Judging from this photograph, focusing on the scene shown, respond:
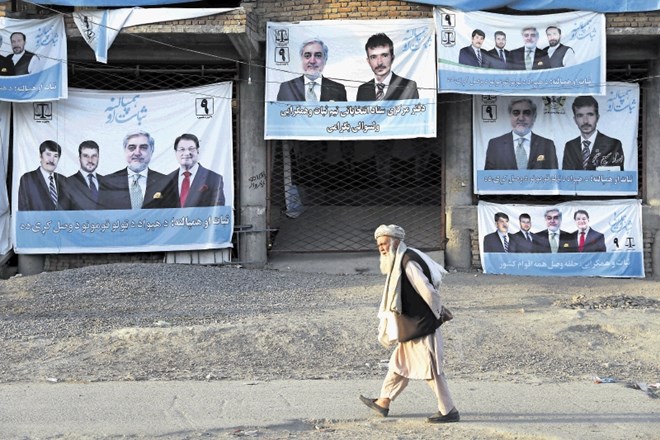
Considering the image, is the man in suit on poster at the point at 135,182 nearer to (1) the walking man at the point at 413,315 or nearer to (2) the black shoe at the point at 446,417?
(1) the walking man at the point at 413,315

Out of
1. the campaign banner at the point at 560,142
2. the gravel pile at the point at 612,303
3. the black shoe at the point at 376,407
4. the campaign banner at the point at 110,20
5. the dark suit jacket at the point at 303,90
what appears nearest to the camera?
the black shoe at the point at 376,407

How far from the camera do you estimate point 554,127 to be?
1296cm

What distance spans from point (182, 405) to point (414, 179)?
940 centimetres

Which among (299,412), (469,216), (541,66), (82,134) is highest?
(541,66)

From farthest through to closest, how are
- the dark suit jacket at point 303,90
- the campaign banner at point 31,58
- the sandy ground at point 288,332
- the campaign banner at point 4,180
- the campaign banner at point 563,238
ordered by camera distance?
the campaign banner at point 563,238 → the campaign banner at point 4,180 → the dark suit jacket at point 303,90 → the campaign banner at point 31,58 → the sandy ground at point 288,332

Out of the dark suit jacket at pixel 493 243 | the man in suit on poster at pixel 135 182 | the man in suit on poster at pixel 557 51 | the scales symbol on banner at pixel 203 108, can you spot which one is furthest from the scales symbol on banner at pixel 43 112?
the man in suit on poster at pixel 557 51

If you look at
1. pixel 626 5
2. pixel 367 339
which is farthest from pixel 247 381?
pixel 626 5

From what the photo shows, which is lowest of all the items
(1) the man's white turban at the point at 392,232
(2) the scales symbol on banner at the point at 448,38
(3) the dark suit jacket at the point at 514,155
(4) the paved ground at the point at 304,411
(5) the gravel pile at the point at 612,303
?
(4) the paved ground at the point at 304,411

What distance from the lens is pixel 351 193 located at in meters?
15.1

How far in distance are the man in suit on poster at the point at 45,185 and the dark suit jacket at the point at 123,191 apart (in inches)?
23.2

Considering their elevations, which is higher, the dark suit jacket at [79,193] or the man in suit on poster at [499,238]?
the dark suit jacket at [79,193]

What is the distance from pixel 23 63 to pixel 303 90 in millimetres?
3978

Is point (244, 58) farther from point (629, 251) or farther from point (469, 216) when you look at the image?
point (629, 251)

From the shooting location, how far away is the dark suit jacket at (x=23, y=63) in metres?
12.1
